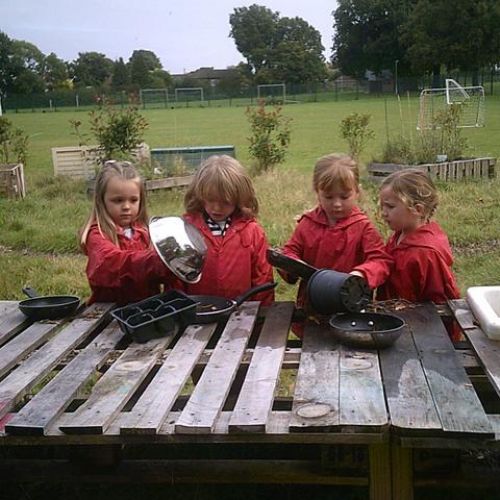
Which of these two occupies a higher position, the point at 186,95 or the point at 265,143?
the point at 186,95

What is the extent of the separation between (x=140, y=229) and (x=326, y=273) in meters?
1.10

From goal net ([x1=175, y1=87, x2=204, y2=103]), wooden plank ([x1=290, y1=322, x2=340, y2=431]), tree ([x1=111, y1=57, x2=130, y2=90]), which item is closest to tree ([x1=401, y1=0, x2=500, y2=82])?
goal net ([x1=175, y1=87, x2=204, y2=103])

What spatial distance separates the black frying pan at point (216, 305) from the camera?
8.96ft

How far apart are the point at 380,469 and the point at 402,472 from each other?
2.6 inches

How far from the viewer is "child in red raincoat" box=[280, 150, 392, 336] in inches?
117

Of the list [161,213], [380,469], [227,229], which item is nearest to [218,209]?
[227,229]

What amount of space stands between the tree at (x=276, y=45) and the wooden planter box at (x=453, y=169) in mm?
55360

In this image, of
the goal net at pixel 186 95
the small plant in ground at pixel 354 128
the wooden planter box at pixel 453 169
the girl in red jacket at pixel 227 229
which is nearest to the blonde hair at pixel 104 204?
the girl in red jacket at pixel 227 229

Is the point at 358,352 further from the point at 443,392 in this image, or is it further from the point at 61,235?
the point at 61,235

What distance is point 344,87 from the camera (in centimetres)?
5669

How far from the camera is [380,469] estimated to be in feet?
6.69

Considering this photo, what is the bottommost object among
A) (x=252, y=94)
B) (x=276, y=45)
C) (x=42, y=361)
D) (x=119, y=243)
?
(x=42, y=361)

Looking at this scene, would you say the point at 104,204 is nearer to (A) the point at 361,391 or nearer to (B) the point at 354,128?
(A) the point at 361,391

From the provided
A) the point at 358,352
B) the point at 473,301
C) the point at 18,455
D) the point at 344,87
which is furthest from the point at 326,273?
the point at 344,87
